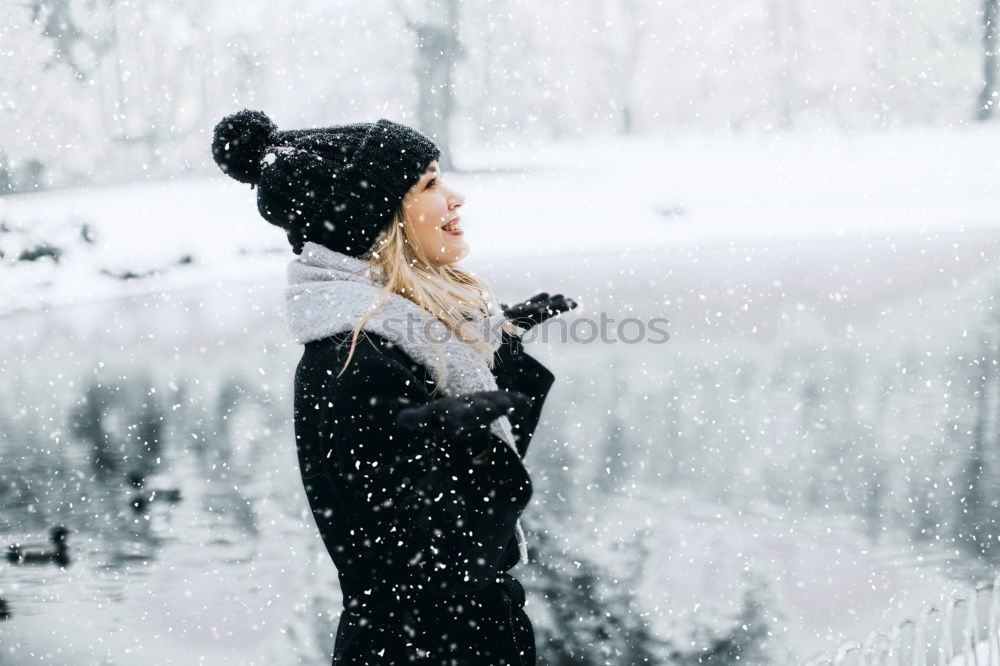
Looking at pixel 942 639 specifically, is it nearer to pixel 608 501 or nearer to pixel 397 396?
pixel 397 396

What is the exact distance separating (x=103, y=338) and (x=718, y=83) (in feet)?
72.9

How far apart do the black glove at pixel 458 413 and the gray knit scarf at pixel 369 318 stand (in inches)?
7.7

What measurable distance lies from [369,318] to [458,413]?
1.04ft

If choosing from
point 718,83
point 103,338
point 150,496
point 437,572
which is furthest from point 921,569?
point 718,83

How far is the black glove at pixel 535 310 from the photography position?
85.4 inches

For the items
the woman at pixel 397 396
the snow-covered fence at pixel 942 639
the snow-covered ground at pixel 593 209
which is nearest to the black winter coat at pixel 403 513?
the woman at pixel 397 396

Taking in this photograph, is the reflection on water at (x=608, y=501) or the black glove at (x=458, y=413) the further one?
the reflection on water at (x=608, y=501)

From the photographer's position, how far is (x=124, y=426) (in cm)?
871

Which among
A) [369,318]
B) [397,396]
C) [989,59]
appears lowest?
[397,396]

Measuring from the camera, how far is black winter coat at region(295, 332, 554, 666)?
1713 millimetres

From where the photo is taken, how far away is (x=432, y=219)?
6.65 ft

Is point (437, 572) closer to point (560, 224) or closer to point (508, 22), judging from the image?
point (560, 224)

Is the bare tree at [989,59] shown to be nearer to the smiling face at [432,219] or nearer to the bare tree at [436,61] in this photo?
the bare tree at [436,61]

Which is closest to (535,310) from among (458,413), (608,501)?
(458,413)
